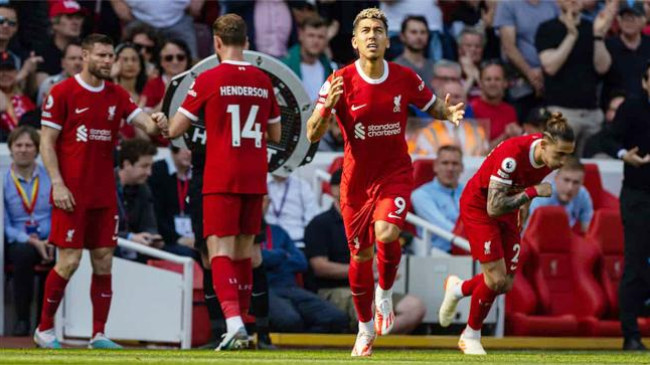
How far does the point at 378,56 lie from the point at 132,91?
5930 millimetres

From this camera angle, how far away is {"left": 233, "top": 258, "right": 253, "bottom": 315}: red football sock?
12.0m

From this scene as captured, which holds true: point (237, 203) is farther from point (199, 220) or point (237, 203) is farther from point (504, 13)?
point (504, 13)

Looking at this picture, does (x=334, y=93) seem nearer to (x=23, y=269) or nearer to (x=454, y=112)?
(x=454, y=112)

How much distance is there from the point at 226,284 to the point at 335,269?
3.37 meters

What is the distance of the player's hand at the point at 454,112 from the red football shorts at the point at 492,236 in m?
0.94

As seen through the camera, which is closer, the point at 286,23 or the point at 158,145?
the point at 158,145

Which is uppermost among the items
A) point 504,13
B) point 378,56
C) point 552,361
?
point 504,13

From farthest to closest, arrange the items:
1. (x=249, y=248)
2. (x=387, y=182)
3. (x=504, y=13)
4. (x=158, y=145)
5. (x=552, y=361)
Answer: (x=504, y=13) < (x=158, y=145) < (x=249, y=248) < (x=387, y=182) < (x=552, y=361)

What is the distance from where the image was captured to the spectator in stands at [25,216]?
46.7ft

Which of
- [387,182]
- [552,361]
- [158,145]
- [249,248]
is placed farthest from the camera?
[158,145]

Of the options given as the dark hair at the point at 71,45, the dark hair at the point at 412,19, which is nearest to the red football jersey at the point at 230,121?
the dark hair at the point at 71,45

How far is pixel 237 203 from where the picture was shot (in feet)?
38.7

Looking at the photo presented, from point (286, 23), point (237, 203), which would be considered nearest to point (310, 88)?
point (286, 23)

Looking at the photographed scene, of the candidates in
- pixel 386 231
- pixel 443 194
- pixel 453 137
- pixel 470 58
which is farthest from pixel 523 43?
pixel 386 231
